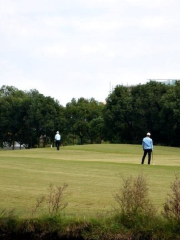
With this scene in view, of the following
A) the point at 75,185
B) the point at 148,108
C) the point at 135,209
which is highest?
the point at 148,108

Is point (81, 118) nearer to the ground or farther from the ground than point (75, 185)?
farther from the ground

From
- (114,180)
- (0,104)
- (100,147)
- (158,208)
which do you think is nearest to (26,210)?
(158,208)

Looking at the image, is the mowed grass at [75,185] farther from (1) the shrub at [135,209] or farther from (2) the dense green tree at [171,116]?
(2) the dense green tree at [171,116]

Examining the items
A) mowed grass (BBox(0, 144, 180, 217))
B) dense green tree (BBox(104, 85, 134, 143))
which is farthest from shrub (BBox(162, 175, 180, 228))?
dense green tree (BBox(104, 85, 134, 143))

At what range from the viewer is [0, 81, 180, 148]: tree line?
91875 mm

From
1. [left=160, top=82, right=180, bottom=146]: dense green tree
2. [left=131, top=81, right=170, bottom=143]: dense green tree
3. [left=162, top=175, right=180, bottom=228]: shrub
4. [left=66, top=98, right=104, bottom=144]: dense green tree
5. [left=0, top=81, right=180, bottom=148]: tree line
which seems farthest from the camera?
[left=66, top=98, right=104, bottom=144]: dense green tree

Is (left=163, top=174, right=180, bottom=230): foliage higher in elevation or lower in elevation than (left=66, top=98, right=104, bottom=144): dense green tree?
lower

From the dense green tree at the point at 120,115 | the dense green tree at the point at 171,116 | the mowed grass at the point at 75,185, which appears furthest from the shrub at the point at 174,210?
the dense green tree at the point at 120,115

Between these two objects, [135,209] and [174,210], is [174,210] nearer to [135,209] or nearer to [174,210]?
[174,210]

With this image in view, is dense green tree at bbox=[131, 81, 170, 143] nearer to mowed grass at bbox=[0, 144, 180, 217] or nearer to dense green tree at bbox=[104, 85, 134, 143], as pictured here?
dense green tree at bbox=[104, 85, 134, 143]

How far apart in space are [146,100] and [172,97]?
7.77m

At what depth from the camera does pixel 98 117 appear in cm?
11531

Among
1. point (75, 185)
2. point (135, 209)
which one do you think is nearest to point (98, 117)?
point (75, 185)

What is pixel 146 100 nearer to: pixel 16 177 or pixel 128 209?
pixel 16 177
